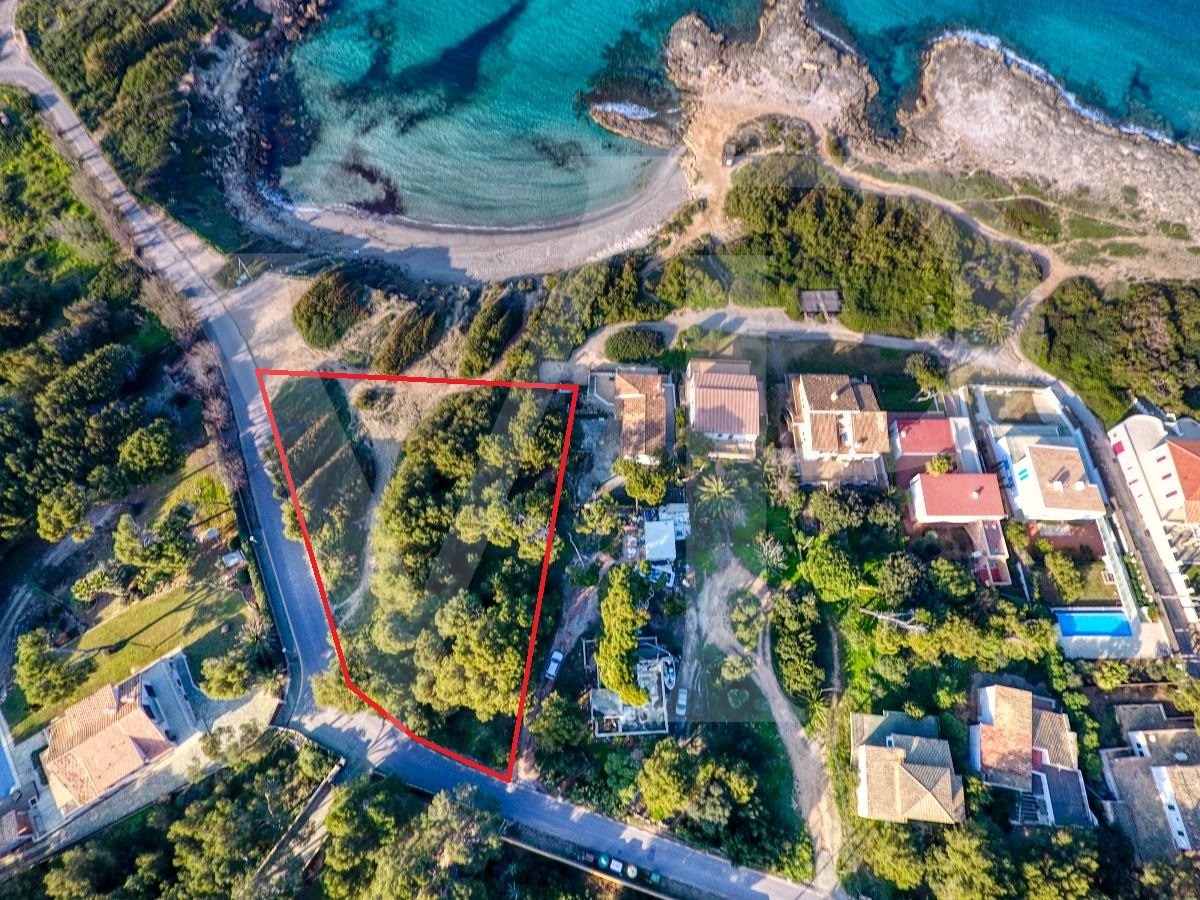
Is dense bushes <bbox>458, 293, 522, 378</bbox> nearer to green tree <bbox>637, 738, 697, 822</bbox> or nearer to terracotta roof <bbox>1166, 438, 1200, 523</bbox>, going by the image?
green tree <bbox>637, 738, 697, 822</bbox>

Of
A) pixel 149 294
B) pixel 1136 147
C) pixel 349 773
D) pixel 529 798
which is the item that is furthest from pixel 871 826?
Answer: pixel 149 294

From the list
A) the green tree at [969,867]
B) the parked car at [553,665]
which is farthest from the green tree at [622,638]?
the green tree at [969,867]

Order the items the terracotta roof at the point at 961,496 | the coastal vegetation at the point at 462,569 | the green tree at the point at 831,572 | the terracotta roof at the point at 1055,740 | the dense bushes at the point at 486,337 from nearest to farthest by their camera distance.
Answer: the terracotta roof at the point at 1055,740 < the coastal vegetation at the point at 462,569 < the green tree at the point at 831,572 < the terracotta roof at the point at 961,496 < the dense bushes at the point at 486,337

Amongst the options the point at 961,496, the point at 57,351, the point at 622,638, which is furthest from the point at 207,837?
the point at 961,496

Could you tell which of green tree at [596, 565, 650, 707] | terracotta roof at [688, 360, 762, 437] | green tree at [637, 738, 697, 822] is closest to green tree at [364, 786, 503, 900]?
green tree at [637, 738, 697, 822]

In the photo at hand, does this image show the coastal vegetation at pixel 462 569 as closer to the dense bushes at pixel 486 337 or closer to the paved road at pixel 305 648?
the paved road at pixel 305 648

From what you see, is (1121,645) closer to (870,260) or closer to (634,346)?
(870,260)
